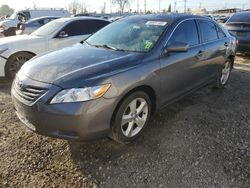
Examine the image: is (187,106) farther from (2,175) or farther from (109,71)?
(2,175)

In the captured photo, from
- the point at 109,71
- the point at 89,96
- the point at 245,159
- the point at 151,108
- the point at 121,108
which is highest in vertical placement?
the point at 109,71

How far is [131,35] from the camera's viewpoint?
395 cm

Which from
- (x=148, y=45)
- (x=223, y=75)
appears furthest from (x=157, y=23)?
(x=223, y=75)

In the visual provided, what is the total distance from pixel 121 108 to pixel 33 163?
1191 mm

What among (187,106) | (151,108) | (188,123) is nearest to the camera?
(151,108)

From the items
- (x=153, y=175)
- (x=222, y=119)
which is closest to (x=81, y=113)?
(x=153, y=175)

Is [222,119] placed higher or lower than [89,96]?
lower

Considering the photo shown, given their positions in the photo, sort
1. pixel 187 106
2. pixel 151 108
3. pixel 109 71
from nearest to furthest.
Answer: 1. pixel 109 71
2. pixel 151 108
3. pixel 187 106

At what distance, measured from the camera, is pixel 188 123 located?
399cm

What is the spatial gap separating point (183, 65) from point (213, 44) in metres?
1.22

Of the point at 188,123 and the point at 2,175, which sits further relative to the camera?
the point at 188,123

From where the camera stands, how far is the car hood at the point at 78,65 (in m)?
2.92

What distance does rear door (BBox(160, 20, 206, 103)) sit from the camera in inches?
144

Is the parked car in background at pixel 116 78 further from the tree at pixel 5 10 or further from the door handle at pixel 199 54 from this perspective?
the tree at pixel 5 10
